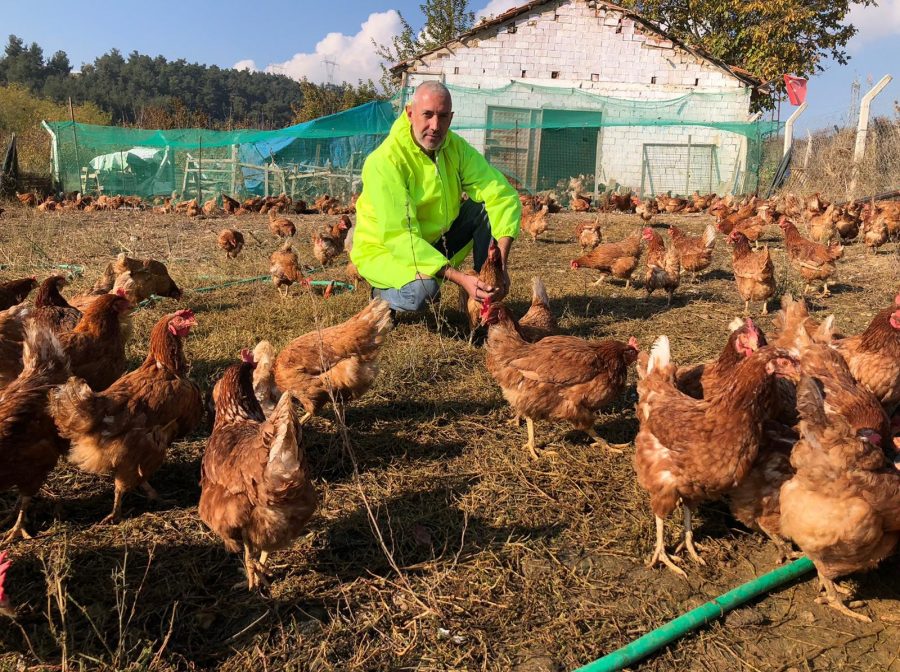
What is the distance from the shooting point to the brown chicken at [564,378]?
3.50 meters

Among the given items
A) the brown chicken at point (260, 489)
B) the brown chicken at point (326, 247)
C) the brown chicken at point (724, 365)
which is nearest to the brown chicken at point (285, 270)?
the brown chicken at point (326, 247)

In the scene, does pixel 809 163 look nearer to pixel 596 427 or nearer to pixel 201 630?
pixel 596 427

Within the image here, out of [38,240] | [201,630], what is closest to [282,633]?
[201,630]

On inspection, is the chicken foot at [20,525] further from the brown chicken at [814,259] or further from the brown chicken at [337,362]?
the brown chicken at [814,259]

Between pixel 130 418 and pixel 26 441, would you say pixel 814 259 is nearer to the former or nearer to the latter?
pixel 130 418

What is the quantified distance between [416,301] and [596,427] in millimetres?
1962

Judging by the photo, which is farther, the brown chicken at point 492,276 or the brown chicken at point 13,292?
the brown chicken at point 492,276

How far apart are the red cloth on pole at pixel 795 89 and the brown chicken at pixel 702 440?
2133 centimetres

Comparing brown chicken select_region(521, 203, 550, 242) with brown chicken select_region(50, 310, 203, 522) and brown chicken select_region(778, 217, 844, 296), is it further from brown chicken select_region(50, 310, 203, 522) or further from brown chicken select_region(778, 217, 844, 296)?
brown chicken select_region(50, 310, 203, 522)

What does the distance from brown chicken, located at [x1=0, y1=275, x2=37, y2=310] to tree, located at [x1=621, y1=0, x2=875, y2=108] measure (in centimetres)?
2347

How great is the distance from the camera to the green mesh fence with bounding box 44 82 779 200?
16.5 m

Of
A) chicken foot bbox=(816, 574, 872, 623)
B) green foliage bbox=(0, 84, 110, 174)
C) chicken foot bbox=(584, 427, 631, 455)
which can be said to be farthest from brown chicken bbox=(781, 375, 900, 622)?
green foliage bbox=(0, 84, 110, 174)

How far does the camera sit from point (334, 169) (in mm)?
17609

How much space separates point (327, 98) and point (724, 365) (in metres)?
30.9
